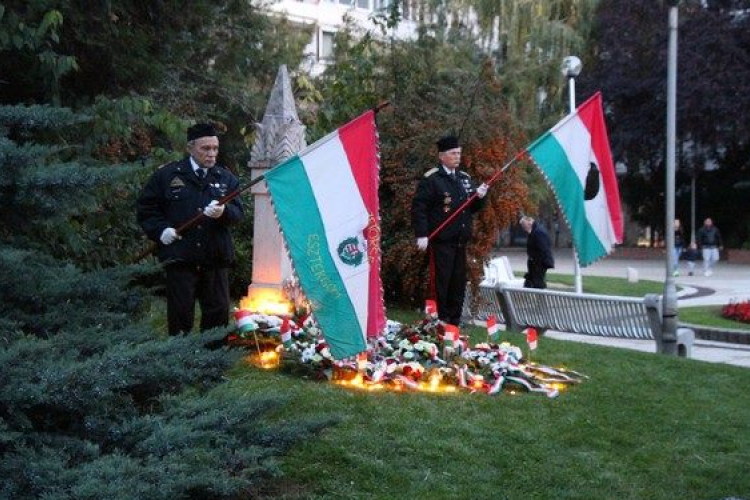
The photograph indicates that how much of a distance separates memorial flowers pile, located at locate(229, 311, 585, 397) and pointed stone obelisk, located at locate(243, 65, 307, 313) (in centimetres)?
142

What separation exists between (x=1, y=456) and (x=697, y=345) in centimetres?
1471

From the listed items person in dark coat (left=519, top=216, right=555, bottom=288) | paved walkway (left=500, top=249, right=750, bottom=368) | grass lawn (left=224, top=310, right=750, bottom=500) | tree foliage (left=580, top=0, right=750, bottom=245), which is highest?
tree foliage (left=580, top=0, right=750, bottom=245)

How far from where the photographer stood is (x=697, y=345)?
1755 cm

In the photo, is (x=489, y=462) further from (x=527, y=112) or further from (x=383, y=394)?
(x=527, y=112)

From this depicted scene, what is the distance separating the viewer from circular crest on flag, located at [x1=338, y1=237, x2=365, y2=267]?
7.82 meters

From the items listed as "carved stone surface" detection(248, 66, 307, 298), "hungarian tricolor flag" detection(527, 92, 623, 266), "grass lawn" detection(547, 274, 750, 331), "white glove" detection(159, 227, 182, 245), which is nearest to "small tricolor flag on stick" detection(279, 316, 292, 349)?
"carved stone surface" detection(248, 66, 307, 298)

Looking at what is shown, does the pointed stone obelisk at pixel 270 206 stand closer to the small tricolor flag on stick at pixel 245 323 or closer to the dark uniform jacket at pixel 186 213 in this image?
the small tricolor flag on stick at pixel 245 323

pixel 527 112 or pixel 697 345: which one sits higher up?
pixel 527 112

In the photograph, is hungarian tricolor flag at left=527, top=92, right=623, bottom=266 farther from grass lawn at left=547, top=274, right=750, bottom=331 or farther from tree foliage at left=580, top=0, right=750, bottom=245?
tree foliage at left=580, top=0, right=750, bottom=245

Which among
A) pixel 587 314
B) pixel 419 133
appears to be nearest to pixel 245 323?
pixel 587 314

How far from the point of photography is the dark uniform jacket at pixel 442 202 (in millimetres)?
10492

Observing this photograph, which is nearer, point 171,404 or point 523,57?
point 171,404

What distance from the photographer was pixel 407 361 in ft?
29.9

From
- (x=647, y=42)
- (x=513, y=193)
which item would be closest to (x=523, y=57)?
(x=647, y=42)
